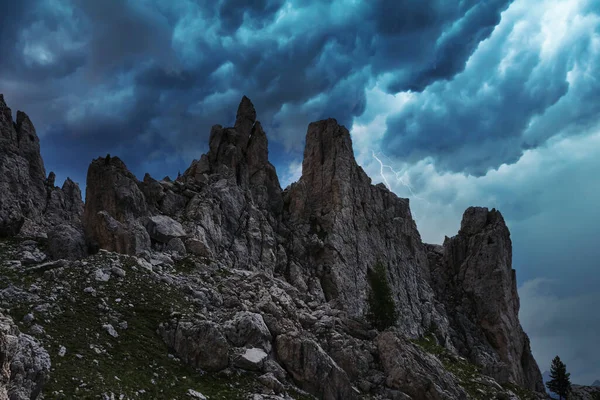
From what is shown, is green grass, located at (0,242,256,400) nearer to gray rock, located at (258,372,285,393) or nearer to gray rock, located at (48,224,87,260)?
gray rock, located at (258,372,285,393)

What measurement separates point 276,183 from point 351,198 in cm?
1741

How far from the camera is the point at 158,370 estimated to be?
101 feet

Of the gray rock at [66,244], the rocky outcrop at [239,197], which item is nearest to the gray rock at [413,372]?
the rocky outcrop at [239,197]

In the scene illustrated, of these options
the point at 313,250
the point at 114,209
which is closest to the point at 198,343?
the point at 114,209

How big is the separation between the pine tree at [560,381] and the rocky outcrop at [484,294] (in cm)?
Answer: 696

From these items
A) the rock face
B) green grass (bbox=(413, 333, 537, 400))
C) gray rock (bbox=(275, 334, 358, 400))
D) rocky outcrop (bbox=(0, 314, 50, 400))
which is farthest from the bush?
rocky outcrop (bbox=(0, 314, 50, 400))

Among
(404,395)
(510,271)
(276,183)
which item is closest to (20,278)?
(404,395)

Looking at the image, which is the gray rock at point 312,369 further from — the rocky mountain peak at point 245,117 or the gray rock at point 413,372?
the rocky mountain peak at point 245,117

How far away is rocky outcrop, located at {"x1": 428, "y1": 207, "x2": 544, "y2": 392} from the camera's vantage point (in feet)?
347

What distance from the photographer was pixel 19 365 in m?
20.7

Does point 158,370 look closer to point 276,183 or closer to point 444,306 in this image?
point 276,183

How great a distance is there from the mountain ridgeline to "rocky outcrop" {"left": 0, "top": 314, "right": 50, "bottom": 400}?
1270 cm

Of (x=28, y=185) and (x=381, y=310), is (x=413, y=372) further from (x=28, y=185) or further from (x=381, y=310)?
(x=28, y=185)

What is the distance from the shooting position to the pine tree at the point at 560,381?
101m
